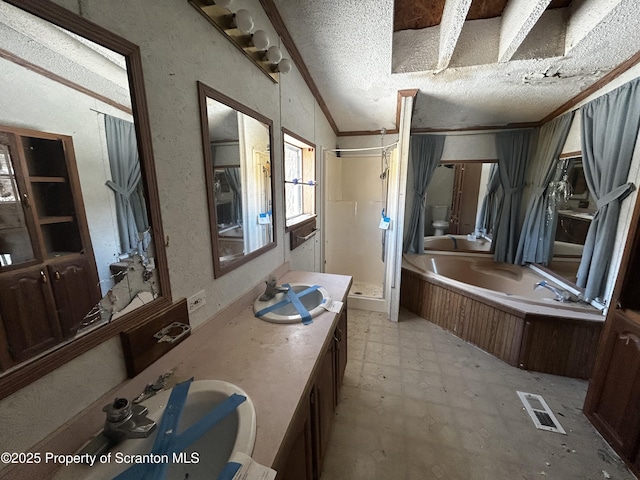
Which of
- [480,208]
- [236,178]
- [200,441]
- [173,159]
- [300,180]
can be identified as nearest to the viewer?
[200,441]

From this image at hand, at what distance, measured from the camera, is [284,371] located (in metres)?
0.84

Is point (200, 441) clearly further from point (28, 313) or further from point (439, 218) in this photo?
point (439, 218)

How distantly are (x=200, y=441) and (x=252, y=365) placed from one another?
240 mm

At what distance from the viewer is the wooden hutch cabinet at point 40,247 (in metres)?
0.49

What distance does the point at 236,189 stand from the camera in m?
1.24

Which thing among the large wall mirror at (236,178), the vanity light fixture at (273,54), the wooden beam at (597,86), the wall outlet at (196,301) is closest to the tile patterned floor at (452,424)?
the wall outlet at (196,301)

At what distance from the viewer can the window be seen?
6.72 feet

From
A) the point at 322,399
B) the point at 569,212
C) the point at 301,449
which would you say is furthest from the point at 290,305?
the point at 569,212

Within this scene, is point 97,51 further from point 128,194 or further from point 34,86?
point 128,194

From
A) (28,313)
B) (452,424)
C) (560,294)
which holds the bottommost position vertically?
(452,424)

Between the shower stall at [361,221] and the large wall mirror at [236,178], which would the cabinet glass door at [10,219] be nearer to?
the large wall mirror at [236,178]

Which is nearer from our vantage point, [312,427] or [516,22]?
[312,427]

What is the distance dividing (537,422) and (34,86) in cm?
265

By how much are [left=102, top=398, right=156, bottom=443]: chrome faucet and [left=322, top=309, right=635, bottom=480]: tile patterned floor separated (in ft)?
3.48
